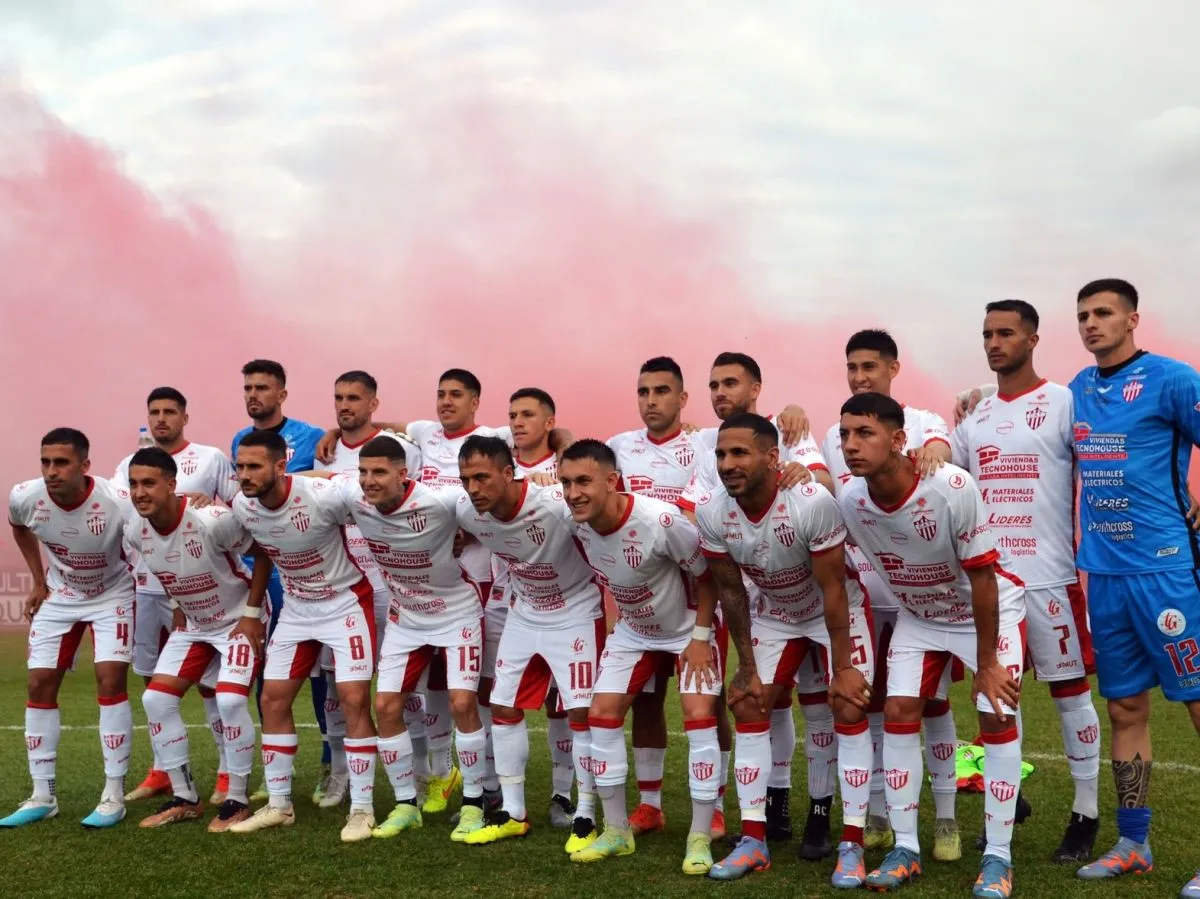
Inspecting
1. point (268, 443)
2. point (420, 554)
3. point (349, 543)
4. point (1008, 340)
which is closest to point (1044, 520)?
point (1008, 340)

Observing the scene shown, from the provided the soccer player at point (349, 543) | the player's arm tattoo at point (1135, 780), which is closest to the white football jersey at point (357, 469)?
the soccer player at point (349, 543)

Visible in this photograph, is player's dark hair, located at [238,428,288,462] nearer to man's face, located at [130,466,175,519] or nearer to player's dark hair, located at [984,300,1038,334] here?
man's face, located at [130,466,175,519]

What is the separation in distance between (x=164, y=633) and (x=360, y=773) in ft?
9.07

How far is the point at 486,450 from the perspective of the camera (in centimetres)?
679

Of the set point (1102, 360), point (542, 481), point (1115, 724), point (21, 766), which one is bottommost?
point (21, 766)

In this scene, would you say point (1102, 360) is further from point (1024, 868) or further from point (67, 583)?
point (67, 583)

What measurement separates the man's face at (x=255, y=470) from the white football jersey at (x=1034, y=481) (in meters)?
4.59

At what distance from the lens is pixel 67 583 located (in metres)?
8.28

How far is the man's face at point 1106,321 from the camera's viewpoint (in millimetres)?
6270

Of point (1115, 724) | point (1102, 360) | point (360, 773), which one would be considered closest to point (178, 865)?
point (360, 773)

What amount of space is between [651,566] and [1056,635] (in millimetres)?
2364

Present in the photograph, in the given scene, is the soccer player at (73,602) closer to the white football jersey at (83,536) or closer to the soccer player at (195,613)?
the white football jersey at (83,536)

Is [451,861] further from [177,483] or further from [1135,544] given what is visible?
[1135,544]

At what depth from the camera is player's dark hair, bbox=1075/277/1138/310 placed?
20.7ft
